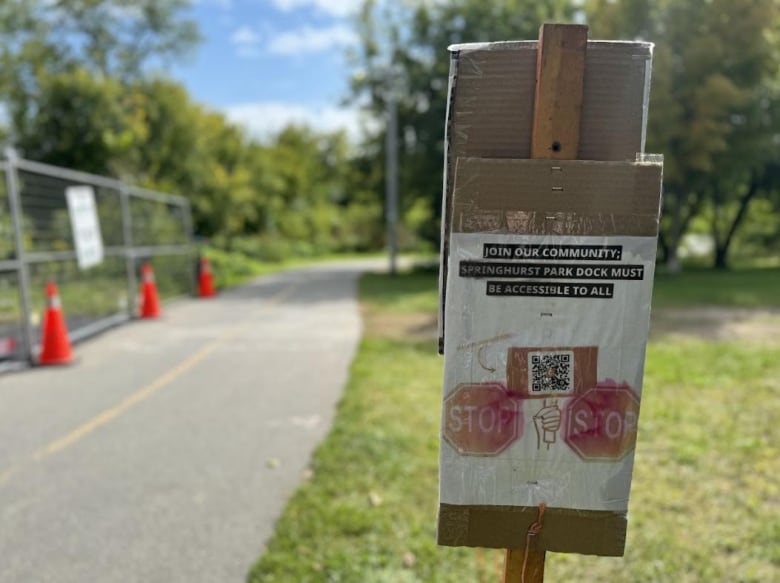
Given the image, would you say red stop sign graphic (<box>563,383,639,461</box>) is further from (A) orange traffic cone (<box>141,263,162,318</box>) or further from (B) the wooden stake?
(A) orange traffic cone (<box>141,263,162,318</box>)

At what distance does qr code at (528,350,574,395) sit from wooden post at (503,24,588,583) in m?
0.49

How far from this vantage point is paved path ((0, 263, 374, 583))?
3084 mm

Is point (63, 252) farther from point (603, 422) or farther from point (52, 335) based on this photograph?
point (603, 422)

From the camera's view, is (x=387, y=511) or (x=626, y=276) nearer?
(x=626, y=276)

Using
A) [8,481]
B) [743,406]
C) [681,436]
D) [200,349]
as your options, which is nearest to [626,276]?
[681,436]

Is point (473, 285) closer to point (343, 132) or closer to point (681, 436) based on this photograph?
point (681, 436)

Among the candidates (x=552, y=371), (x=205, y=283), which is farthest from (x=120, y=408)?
(x=205, y=283)

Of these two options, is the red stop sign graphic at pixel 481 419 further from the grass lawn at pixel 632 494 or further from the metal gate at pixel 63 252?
the metal gate at pixel 63 252

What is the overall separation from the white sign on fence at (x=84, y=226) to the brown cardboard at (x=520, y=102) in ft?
27.4

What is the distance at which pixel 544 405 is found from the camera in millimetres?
1518

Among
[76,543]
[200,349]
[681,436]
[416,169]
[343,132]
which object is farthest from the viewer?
[343,132]

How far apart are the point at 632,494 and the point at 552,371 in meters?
2.59

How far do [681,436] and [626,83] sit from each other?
151 inches

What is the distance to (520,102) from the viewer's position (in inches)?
59.1
